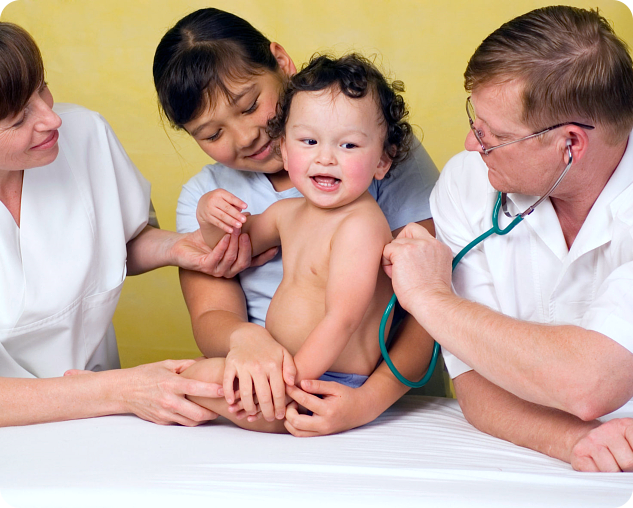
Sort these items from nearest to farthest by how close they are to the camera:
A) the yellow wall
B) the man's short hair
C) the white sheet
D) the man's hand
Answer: the white sheet, the man's short hair, the man's hand, the yellow wall

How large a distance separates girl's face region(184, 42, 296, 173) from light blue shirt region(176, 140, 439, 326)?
158 millimetres

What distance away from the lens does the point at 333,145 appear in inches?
78.0

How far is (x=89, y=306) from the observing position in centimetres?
225

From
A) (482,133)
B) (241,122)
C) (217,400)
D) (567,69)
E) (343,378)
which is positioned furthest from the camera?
(241,122)

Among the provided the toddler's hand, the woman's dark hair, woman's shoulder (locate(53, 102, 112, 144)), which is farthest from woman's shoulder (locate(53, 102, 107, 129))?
the toddler's hand

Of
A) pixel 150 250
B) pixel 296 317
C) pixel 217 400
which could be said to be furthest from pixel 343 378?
pixel 150 250

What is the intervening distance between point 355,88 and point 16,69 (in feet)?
2.79

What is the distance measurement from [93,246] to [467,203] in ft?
3.61

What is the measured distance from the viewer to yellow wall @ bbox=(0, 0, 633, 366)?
3.90 m

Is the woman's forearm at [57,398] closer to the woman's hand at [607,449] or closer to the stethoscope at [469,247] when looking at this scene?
the stethoscope at [469,247]

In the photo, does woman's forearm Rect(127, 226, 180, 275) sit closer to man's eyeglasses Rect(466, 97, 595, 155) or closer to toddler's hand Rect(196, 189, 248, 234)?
toddler's hand Rect(196, 189, 248, 234)

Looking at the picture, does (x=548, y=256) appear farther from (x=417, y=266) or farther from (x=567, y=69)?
(x=567, y=69)

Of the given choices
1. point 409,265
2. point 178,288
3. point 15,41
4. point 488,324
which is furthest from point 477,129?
point 178,288

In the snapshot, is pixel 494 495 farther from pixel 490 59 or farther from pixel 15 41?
pixel 15 41
